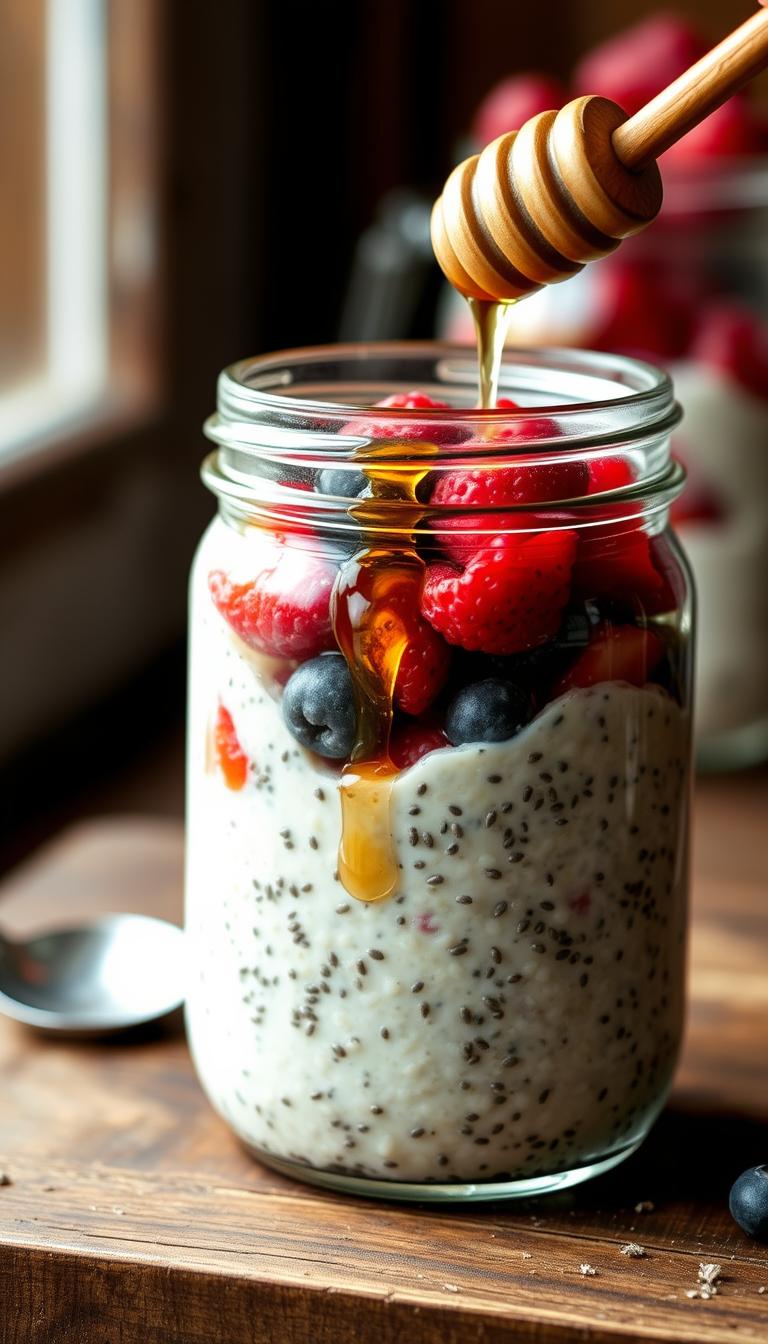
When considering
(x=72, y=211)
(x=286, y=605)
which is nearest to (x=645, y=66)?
(x=72, y=211)

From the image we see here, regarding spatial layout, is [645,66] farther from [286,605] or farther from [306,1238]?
[306,1238]

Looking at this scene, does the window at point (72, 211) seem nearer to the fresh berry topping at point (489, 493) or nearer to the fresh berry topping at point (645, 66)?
the fresh berry topping at point (645, 66)

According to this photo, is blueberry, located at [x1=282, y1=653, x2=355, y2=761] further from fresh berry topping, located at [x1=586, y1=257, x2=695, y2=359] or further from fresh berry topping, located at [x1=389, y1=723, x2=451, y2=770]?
fresh berry topping, located at [x1=586, y1=257, x2=695, y2=359]

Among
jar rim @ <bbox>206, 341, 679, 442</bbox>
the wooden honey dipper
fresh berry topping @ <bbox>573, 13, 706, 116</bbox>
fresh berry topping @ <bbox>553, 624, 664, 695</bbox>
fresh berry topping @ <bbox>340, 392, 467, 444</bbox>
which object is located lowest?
fresh berry topping @ <bbox>553, 624, 664, 695</bbox>

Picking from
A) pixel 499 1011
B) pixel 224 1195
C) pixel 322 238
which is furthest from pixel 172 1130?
pixel 322 238

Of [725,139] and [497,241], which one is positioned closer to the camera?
[497,241]

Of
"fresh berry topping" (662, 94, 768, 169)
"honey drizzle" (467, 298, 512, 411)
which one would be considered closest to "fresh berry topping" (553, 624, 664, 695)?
"honey drizzle" (467, 298, 512, 411)

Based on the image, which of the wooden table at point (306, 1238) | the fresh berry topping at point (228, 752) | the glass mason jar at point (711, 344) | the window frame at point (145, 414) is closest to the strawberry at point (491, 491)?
the fresh berry topping at point (228, 752)
